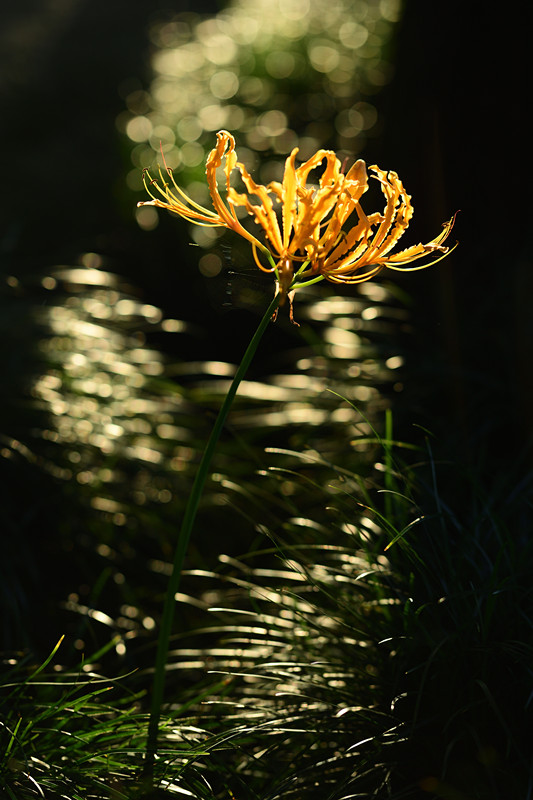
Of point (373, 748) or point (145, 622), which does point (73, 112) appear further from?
point (373, 748)

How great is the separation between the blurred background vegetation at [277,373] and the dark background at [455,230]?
0.03 feet

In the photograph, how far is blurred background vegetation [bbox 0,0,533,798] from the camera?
79.0 inches

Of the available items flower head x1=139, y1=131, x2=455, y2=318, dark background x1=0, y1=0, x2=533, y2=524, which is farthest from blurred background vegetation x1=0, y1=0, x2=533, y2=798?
flower head x1=139, y1=131, x2=455, y2=318

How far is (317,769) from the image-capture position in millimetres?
1552

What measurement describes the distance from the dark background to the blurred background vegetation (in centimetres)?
1

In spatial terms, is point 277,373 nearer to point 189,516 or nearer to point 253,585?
point 253,585

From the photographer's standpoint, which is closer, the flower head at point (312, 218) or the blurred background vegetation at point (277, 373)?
the flower head at point (312, 218)

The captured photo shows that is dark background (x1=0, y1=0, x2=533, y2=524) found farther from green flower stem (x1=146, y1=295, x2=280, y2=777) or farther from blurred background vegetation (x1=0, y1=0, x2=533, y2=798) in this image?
green flower stem (x1=146, y1=295, x2=280, y2=777)

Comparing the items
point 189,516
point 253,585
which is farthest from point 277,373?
point 189,516

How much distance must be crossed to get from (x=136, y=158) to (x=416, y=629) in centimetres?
396

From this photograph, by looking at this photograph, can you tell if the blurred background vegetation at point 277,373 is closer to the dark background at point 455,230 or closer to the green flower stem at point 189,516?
the dark background at point 455,230

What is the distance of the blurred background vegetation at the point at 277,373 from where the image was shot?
2006 mm

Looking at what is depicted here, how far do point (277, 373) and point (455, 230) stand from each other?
1.08 metres

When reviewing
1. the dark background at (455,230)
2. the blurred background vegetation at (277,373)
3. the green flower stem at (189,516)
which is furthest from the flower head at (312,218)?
the dark background at (455,230)
